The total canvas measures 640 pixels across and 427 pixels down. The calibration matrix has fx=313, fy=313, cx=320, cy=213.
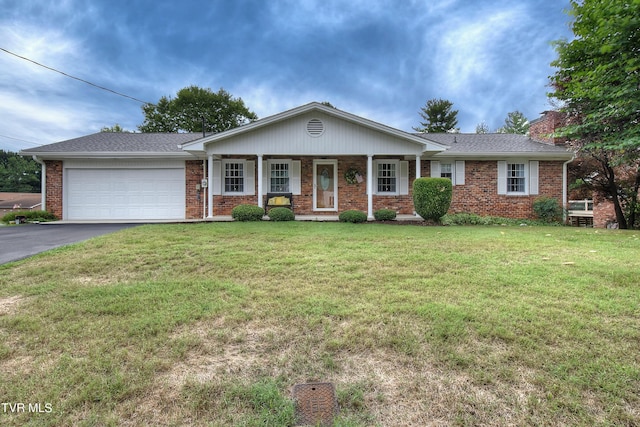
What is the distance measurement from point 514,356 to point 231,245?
4792 millimetres

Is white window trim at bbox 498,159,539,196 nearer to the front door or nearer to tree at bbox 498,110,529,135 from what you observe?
A: the front door

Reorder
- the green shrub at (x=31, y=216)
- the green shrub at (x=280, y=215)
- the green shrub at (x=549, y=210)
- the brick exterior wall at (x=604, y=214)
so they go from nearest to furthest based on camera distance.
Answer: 1. the green shrub at (x=280, y=215)
2. the green shrub at (x=31, y=216)
3. the green shrub at (x=549, y=210)
4. the brick exterior wall at (x=604, y=214)

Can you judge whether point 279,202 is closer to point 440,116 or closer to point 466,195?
point 466,195

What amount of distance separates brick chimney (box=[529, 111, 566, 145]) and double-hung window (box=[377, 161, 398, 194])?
5.65 m

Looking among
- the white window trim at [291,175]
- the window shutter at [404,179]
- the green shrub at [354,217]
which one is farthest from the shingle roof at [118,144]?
the window shutter at [404,179]

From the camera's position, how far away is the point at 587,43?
328 inches

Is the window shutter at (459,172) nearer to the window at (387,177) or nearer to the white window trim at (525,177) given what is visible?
the white window trim at (525,177)

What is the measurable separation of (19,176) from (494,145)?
5530cm

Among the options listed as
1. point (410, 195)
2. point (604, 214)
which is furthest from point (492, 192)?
point (604, 214)

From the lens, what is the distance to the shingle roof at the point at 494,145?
12219mm

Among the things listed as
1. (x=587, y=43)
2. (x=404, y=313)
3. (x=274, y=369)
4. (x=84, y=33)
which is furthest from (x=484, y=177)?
(x=84, y=33)

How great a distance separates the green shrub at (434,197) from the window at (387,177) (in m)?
2.64

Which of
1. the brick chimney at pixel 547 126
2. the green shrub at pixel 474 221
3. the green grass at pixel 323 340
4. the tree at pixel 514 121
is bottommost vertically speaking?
the green grass at pixel 323 340

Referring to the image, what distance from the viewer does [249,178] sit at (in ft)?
41.1
